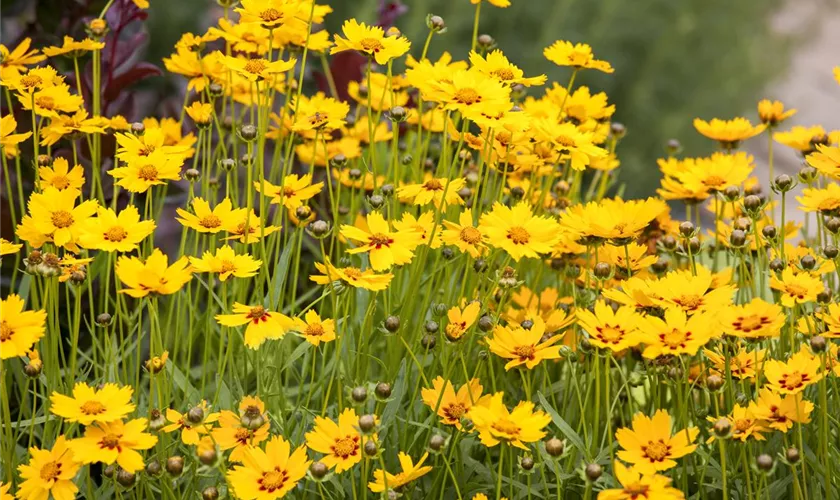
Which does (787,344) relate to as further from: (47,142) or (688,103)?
(688,103)

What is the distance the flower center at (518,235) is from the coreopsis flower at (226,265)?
240 mm

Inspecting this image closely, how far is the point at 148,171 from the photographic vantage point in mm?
1068

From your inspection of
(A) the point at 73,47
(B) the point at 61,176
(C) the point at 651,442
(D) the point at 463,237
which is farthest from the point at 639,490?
(A) the point at 73,47

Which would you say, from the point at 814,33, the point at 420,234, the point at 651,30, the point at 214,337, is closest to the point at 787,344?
the point at 420,234

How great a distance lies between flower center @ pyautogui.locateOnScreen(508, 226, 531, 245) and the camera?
0.98 meters

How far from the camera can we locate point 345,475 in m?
1.12

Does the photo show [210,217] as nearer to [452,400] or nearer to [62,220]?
[62,220]

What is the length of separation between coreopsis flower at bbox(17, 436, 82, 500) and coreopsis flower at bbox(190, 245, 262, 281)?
0.20m

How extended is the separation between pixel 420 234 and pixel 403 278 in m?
0.41

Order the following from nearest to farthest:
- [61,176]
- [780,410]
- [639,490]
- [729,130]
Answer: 1. [639,490]
2. [780,410]
3. [61,176]
4. [729,130]

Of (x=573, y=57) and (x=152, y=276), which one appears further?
(x=573, y=57)

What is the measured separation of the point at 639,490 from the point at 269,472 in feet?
1.01

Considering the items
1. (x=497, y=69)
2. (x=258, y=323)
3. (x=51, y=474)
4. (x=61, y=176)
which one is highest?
(x=497, y=69)

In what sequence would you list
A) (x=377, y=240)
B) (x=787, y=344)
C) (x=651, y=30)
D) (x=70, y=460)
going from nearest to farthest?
(x=70, y=460), (x=377, y=240), (x=787, y=344), (x=651, y=30)
